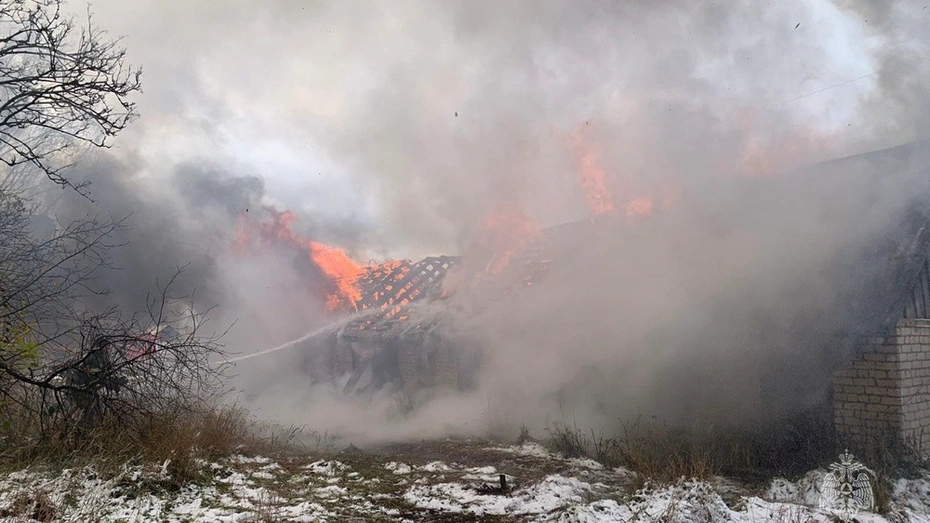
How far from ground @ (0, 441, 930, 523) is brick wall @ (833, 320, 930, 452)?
754 mm

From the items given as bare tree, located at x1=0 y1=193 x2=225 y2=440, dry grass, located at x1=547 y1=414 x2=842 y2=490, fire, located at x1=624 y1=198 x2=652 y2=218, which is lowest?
dry grass, located at x1=547 y1=414 x2=842 y2=490

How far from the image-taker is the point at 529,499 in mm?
6801

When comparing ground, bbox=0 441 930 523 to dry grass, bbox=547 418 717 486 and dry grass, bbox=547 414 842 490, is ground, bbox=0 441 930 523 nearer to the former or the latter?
dry grass, bbox=547 418 717 486

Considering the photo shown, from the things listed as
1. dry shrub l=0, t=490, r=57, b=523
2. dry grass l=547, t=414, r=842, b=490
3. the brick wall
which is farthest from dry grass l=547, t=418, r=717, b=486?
dry shrub l=0, t=490, r=57, b=523

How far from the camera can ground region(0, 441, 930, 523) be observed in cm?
543

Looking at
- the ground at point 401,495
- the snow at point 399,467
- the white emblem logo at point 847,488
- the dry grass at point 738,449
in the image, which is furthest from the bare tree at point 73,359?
the white emblem logo at point 847,488

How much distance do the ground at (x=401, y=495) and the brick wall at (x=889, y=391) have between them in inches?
29.7

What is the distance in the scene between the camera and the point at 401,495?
7148 mm

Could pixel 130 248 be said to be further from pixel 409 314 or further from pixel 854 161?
pixel 854 161

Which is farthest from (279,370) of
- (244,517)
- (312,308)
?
(244,517)

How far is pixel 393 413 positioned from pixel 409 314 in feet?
11.5

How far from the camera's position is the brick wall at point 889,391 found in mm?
7945

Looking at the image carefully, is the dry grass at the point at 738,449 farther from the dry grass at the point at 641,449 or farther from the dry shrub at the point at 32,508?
the dry shrub at the point at 32,508

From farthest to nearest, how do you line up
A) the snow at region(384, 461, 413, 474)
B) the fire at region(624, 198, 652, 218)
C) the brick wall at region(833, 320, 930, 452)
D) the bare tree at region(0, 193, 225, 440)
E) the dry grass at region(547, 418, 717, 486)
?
the fire at region(624, 198, 652, 218) → the snow at region(384, 461, 413, 474) → the brick wall at region(833, 320, 930, 452) → the dry grass at region(547, 418, 717, 486) → the bare tree at region(0, 193, 225, 440)
